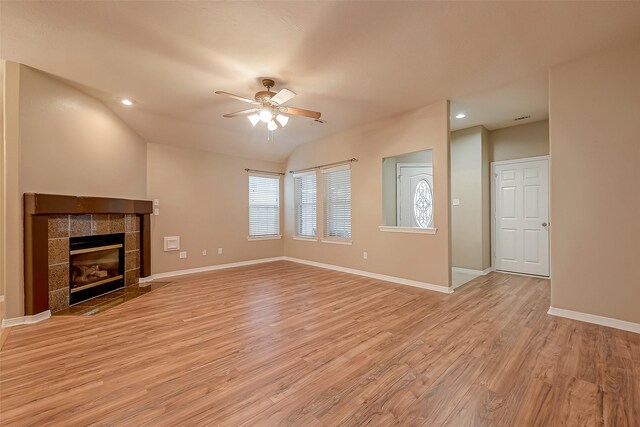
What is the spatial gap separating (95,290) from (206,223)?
219cm

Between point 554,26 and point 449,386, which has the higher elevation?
point 554,26

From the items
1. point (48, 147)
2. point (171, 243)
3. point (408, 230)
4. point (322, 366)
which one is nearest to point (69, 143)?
point (48, 147)

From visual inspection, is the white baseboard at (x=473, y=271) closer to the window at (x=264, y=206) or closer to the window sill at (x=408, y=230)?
the window sill at (x=408, y=230)

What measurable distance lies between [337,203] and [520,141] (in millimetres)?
3700

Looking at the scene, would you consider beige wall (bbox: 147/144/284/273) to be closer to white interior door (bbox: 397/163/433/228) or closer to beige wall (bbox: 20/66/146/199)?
beige wall (bbox: 20/66/146/199)

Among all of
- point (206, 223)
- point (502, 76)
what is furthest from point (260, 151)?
point (502, 76)

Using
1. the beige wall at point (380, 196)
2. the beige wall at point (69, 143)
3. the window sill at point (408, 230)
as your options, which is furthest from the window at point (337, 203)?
the beige wall at point (69, 143)

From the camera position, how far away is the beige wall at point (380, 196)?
4.10m

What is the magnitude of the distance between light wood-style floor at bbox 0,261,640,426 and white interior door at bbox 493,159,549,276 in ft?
5.84

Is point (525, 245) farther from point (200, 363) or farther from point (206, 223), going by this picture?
point (206, 223)

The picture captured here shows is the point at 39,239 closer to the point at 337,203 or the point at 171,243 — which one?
the point at 171,243

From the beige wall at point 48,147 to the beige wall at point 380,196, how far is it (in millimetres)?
3775

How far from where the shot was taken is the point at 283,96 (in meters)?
3.12

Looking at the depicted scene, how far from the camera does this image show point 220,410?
1.67 meters
